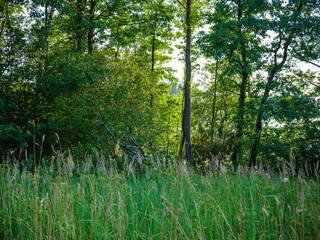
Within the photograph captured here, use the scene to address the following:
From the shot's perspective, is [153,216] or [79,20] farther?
[79,20]

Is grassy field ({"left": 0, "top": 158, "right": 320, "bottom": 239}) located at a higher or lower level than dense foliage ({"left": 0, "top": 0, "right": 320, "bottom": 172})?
lower

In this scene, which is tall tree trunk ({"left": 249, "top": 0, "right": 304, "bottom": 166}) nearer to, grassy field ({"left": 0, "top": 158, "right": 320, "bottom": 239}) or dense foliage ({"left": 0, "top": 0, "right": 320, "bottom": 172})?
dense foliage ({"left": 0, "top": 0, "right": 320, "bottom": 172})

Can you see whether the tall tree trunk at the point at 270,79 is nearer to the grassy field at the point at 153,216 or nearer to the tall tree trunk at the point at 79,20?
the grassy field at the point at 153,216

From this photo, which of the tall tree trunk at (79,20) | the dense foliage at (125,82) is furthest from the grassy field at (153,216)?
the tall tree trunk at (79,20)

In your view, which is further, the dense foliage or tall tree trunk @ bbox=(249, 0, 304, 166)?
tall tree trunk @ bbox=(249, 0, 304, 166)

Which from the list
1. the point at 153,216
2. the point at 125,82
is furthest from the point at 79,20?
the point at 153,216

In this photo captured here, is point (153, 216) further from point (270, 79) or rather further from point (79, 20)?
point (79, 20)

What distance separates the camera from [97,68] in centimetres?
1216

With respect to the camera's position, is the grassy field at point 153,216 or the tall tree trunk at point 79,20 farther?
the tall tree trunk at point 79,20

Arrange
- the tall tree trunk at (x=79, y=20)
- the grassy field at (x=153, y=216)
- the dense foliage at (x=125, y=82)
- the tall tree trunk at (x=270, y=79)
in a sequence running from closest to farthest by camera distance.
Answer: the grassy field at (x=153, y=216), the dense foliage at (x=125, y=82), the tall tree trunk at (x=270, y=79), the tall tree trunk at (x=79, y=20)

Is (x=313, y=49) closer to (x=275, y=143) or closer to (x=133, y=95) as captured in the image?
(x=275, y=143)

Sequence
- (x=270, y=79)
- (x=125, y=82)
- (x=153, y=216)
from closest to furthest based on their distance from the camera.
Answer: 1. (x=153, y=216)
2. (x=125, y=82)
3. (x=270, y=79)

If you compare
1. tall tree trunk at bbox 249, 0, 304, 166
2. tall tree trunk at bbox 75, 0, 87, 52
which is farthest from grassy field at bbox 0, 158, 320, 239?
tall tree trunk at bbox 75, 0, 87, 52

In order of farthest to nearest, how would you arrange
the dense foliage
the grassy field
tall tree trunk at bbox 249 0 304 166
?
tall tree trunk at bbox 249 0 304 166, the dense foliage, the grassy field
